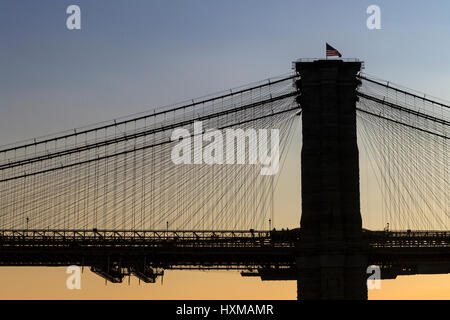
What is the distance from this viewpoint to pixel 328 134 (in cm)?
14850

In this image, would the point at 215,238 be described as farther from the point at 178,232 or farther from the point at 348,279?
the point at 348,279

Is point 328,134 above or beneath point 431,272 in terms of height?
above

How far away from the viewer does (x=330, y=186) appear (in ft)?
484

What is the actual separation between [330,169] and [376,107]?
1019 cm

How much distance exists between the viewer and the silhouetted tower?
146250 mm

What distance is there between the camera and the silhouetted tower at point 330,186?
14625 centimetres

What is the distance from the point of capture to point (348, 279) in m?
146
